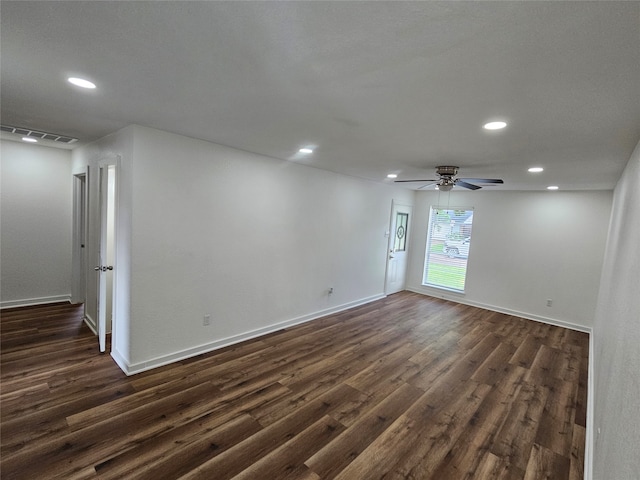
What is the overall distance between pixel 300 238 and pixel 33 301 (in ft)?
14.3

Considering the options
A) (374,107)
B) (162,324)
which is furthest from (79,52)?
(162,324)

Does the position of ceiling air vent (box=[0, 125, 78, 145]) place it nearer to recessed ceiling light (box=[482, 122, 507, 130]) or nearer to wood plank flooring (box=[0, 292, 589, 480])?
wood plank flooring (box=[0, 292, 589, 480])

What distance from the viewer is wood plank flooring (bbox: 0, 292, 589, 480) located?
2.06 m

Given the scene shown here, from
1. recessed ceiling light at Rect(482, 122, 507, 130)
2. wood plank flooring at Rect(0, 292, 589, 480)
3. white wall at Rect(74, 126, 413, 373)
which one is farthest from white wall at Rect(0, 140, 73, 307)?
recessed ceiling light at Rect(482, 122, 507, 130)

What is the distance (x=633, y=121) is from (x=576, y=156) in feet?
3.54

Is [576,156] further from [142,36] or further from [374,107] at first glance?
[142,36]

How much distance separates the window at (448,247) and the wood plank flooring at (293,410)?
2599 mm

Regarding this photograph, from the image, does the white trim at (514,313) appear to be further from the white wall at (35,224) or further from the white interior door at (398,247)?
the white wall at (35,224)

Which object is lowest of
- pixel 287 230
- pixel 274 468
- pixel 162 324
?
pixel 274 468

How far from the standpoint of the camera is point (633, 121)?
6.12 ft

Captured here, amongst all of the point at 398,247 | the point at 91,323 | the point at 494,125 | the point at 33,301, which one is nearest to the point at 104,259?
the point at 91,323

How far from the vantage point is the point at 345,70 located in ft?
4.89

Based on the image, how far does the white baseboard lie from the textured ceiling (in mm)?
3273

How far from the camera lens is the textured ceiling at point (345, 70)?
3.57ft
